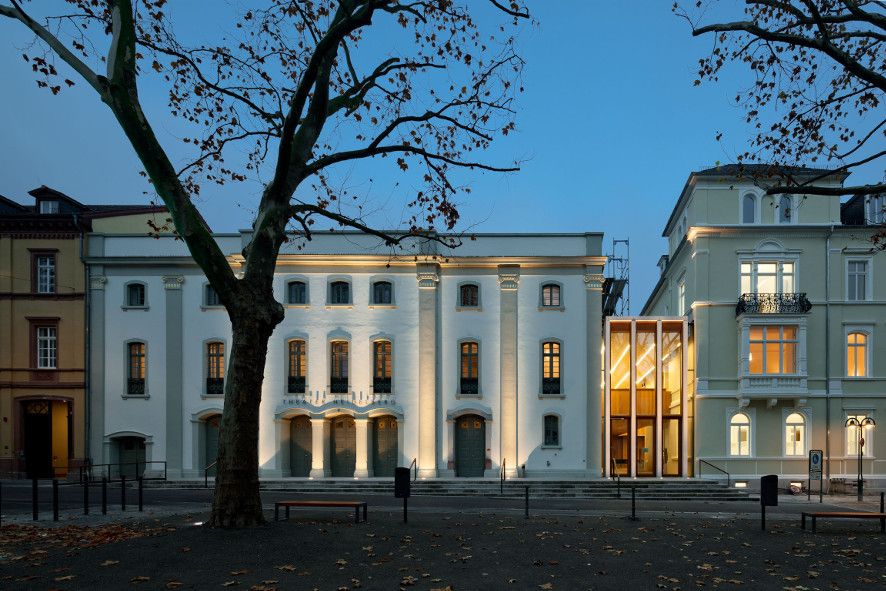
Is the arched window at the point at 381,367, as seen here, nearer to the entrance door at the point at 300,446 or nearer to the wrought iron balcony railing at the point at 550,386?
the entrance door at the point at 300,446

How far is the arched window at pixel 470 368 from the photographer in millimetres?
30706

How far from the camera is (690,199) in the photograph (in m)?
31.8

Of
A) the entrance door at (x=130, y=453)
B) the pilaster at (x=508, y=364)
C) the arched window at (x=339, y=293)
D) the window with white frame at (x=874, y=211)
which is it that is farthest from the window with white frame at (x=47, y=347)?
the window with white frame at (x=874, y=211)

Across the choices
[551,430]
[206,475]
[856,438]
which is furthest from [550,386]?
[206,475]

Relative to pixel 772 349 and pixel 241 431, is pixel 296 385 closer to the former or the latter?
pixel 241 431

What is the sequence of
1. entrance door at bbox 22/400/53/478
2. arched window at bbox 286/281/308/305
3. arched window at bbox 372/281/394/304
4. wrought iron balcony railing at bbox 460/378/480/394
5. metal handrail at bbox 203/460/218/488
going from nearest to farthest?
1. metal handrail at bbox 203/460/218/488
2. wrought iron balcony railing at bbox 460/378/480/394
3. entrance door at bbox 22/400/53/478
4. arched window at bbox 372/281/394/304
5. arched window at bbox 286/281/308/305

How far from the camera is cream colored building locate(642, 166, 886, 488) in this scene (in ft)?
98.0

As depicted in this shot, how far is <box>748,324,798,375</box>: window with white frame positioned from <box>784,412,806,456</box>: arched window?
1.98 m

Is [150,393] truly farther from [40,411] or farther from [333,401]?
[333,401]

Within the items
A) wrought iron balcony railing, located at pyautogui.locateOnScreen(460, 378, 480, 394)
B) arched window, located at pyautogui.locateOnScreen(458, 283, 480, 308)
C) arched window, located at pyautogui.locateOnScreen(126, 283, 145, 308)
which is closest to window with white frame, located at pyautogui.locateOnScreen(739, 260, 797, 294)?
arched window, located at pyautogui.locateOnScreen(458, 283, 480, 308)

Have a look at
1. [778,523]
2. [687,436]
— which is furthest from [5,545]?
[687,436]

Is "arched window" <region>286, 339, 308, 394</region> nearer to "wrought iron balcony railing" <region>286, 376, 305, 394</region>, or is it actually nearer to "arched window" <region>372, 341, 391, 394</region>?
"wrought iron balcony railing" <region>286, 376, 305, 394</region>

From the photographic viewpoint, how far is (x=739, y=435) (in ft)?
99.7

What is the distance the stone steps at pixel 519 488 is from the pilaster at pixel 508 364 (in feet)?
4.66
